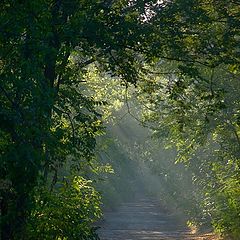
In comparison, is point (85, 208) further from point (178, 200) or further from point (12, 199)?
point (178, 200)

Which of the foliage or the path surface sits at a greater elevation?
the path surface

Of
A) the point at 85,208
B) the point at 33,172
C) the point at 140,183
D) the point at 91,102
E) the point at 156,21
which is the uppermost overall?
the point at 140,183

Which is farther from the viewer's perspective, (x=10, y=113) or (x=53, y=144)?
(x=53, y=144)

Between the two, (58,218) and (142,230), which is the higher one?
(142,230)

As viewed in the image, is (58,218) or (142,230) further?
(142,230)

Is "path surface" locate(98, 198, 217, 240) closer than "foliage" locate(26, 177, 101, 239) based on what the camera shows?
No

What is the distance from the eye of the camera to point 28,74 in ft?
26.7

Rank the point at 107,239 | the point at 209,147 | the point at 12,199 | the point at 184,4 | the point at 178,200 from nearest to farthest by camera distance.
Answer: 1. the point at 12,199
2. the point at 184,4
3. the point at 107,239
4. the point at 209,147
5. the point at 178,200

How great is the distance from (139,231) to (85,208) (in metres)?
20.1

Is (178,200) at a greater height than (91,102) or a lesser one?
greater

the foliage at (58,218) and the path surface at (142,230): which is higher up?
the path surface at (142,230)

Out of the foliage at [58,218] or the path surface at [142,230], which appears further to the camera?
the path surface at [142,230]

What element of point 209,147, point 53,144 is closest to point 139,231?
point 209,147

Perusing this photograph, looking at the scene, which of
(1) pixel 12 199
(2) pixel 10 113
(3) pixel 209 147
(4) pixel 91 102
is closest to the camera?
(2) pixel 10 113
